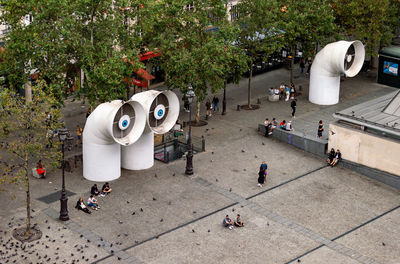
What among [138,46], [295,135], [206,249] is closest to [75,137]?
[138,46]

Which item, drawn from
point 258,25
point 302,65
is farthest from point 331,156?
point 302,65

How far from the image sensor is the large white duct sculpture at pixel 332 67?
58.3m

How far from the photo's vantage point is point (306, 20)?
59.6 meters

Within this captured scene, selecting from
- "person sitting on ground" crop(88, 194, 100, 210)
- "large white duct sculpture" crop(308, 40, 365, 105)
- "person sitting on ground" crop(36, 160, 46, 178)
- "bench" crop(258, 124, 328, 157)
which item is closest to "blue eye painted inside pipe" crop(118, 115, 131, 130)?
"person sitting on ground" crop(88, 194, 100, 210)

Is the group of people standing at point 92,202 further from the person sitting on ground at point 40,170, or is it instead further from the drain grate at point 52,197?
the person sitting on ground at point 40,170

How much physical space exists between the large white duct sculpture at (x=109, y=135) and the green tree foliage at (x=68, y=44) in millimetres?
3196

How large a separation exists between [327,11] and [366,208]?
22896 millimetres

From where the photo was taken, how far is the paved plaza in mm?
36281

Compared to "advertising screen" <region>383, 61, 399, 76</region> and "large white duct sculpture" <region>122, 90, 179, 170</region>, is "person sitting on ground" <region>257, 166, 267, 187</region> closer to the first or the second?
"large white duct sculpture" <region>122, 90, 179, 170</region>

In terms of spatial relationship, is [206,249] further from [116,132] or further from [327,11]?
[327,11]

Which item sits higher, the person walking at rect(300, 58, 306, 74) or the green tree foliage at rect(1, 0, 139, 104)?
the green tree foliage at rect(1, 0, 139, 104)

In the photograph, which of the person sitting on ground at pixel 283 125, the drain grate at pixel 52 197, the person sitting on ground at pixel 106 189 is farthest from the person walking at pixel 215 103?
the drain grate at pixel 52 197

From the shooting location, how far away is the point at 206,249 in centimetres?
3669

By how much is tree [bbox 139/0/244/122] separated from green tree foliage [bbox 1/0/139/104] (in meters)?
3.98
